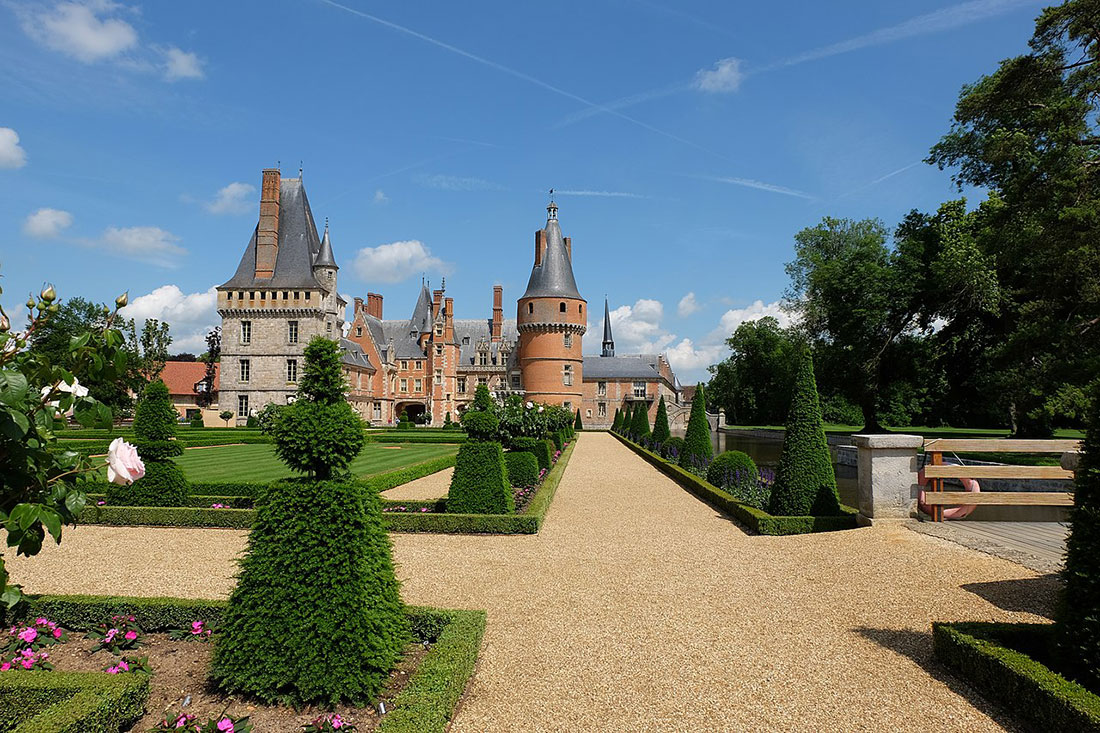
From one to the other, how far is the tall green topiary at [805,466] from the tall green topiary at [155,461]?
919 cm

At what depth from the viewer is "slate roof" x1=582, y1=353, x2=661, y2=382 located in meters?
59.6

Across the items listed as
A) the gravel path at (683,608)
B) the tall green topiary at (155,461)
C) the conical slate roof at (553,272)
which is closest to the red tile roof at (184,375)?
the conical slate roof at (553,272)

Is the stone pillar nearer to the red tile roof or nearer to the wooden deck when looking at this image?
the wooden deck

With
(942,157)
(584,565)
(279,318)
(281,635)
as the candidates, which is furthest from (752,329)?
(281,635)

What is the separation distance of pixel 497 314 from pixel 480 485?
51963 millimetres

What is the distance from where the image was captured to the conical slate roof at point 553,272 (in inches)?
1804

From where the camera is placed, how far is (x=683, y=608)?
5.65 metres

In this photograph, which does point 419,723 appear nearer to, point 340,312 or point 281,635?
point 281,635

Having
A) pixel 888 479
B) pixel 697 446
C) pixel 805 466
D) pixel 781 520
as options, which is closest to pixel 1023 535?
pixel 888 479

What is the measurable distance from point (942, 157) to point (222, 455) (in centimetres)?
2861

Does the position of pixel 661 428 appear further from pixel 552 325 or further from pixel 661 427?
pixel 552 325

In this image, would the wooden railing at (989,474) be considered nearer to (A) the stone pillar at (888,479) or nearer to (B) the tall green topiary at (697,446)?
(A) the stone pillar at (888,479)

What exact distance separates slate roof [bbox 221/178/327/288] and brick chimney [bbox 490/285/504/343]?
817 inches

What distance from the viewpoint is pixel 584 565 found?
726 cm
